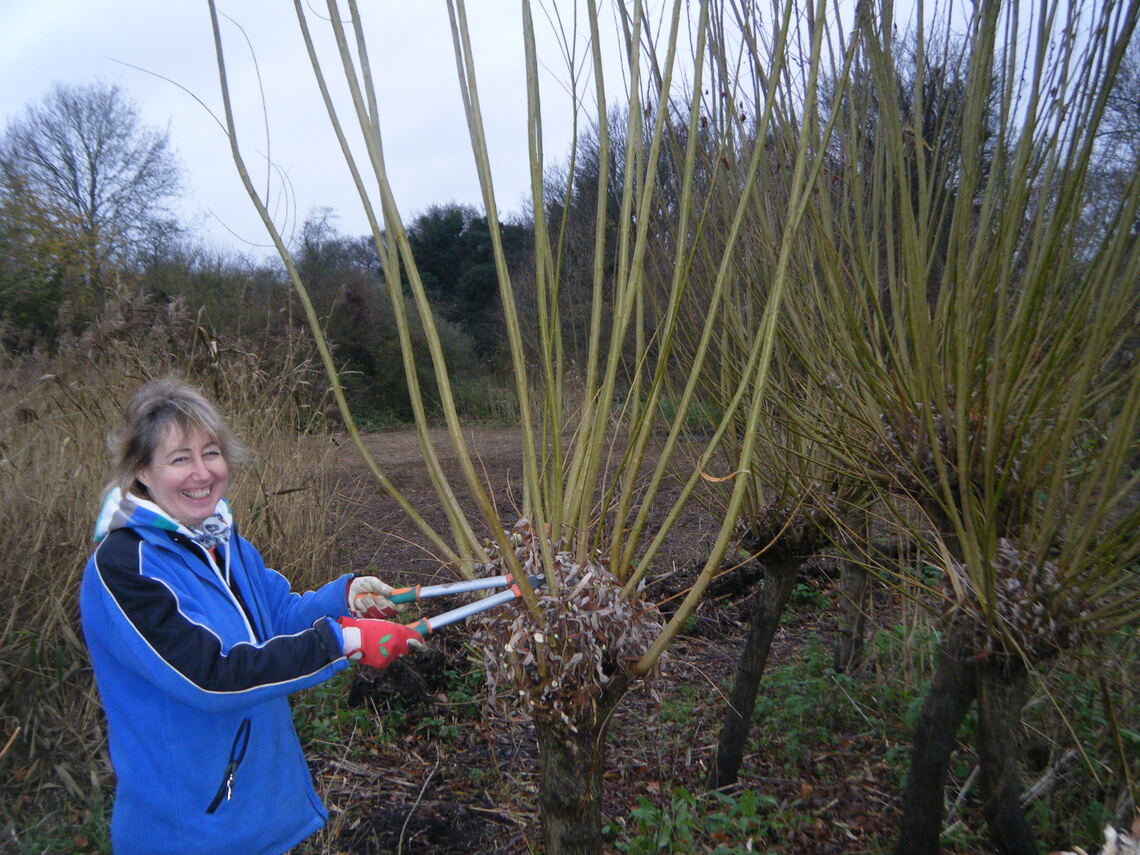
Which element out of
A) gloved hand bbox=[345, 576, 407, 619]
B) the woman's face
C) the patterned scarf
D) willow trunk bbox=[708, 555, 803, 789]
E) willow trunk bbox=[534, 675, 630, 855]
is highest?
the woman's face

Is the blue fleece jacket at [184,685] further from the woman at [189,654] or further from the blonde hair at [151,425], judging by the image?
the blonde hair at [151,425]

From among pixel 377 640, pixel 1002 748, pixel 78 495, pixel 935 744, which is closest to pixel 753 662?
pixel 935 744

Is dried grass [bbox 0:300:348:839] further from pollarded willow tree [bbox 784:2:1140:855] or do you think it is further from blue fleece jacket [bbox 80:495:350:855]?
pollarded willow tree [bbox 784:2:1140:855]

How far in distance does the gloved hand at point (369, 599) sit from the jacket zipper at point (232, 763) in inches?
15.3

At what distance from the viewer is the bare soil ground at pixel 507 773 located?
10.6 ft

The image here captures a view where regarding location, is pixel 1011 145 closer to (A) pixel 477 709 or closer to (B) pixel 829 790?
(B) pixel 829 790

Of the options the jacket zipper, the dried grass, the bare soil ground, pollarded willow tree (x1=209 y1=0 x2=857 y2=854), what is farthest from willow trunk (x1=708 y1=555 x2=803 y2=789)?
the dried grass

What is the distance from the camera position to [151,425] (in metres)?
2.08

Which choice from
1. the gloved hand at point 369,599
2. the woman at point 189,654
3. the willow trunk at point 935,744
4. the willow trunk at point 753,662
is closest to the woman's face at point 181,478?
the woman at point 189,654

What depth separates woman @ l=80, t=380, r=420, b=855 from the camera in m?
1.79

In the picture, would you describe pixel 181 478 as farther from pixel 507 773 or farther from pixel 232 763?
pixel 507 773

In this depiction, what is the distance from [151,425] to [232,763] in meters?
0.86

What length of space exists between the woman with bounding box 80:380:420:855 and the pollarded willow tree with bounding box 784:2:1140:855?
163 cm

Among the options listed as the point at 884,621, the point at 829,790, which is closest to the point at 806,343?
the point at 829,790
